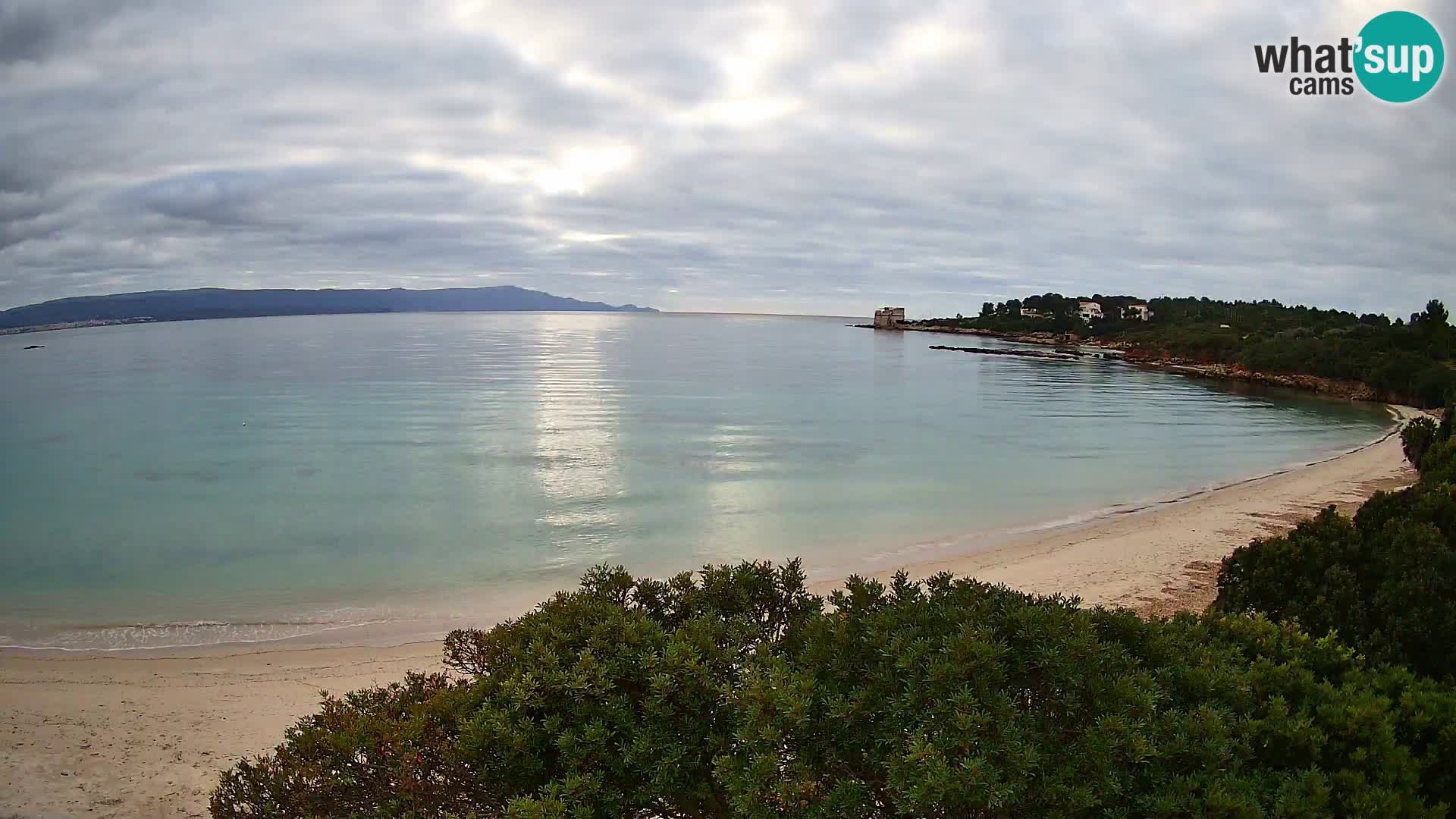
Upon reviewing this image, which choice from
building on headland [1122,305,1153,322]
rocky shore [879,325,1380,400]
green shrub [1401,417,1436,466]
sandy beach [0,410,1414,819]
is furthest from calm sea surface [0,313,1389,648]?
building on headland [1122,305,1153,322]

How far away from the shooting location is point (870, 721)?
326cm

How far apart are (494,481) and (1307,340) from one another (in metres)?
65.6

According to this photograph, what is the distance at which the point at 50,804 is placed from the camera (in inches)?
252

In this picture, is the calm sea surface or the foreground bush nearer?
the foreground bush

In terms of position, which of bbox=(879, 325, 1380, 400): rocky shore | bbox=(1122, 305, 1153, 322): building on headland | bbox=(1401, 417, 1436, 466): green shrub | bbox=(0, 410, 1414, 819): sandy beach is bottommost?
bbox=(0, 410, 1414, 819): sandy beach

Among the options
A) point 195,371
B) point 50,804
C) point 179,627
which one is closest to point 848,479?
point 179,627

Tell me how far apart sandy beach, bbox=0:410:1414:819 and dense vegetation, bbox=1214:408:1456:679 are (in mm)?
3575

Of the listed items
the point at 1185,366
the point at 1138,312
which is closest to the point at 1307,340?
the point at 1185,366

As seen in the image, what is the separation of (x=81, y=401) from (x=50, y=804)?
49.5 metres

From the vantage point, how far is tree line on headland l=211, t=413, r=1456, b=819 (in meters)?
3.05

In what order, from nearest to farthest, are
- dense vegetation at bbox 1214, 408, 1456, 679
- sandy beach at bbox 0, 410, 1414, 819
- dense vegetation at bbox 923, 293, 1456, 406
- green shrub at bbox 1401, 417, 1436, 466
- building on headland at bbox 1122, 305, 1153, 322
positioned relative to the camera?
1. dense vegetation at bbox 1214, 408, 1456, 679
2. sandy beach at bbox 0, 410, 1414, 819
3. green shrub at bbox 1401, 417, 1436, 466
4. dense vegetation at bbox 923, 293, 1456, 406
5. building on headland at bbox 1122, 305, 1153, 322

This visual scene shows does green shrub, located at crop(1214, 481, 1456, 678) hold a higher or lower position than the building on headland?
lower

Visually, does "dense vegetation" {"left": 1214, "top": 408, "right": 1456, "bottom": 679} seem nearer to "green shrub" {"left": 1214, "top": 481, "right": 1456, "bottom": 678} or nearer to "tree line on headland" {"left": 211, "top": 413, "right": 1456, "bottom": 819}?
"green shrub" {"left": 1214, "top": 481, "right": 1456, "bottom": 678}

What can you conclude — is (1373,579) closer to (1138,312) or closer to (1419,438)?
(1419,438)
